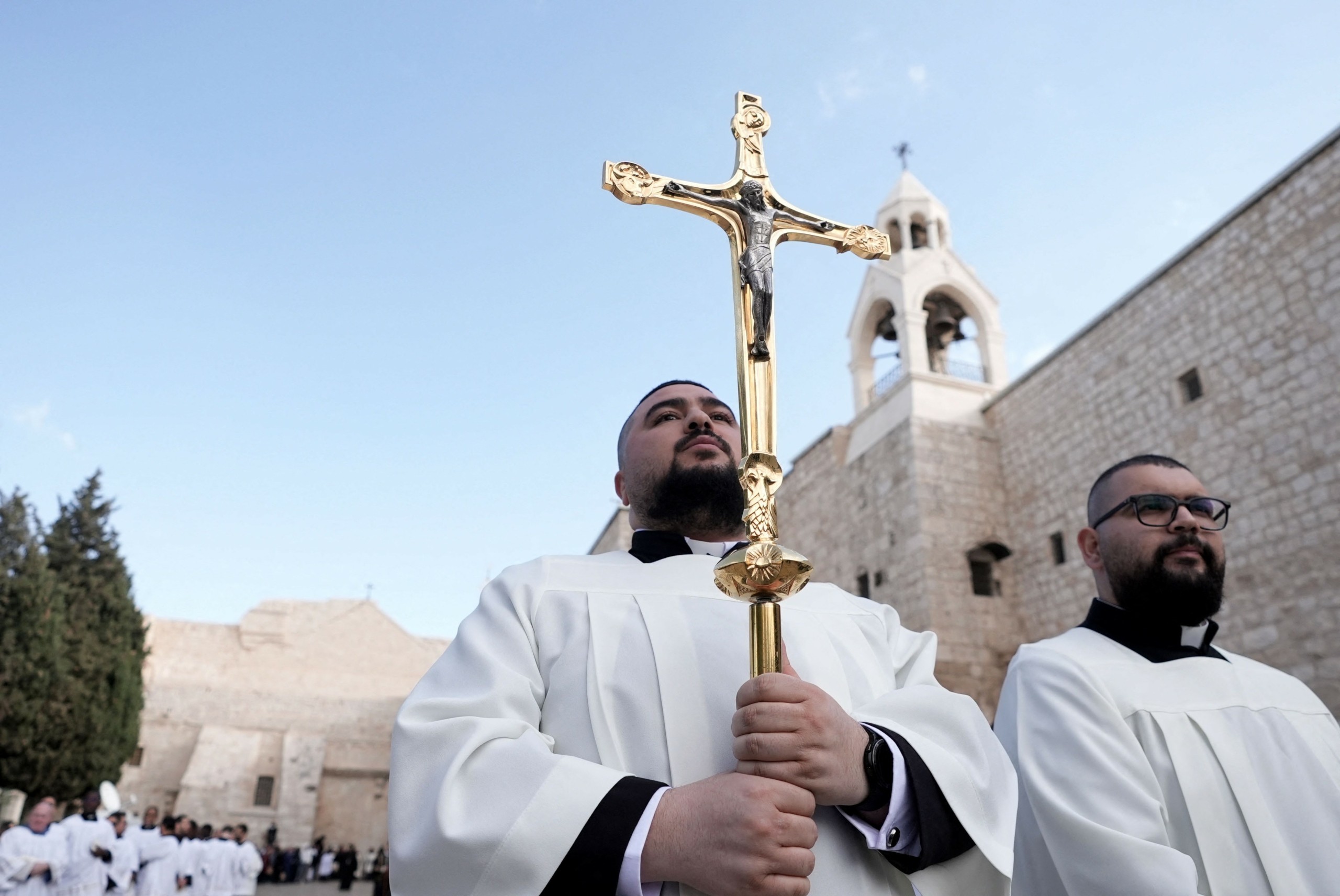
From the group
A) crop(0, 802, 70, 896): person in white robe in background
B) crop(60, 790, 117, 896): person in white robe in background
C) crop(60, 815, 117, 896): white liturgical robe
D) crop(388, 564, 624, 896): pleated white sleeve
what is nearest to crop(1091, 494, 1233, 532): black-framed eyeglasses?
crop(388, 564, 624, 896): pleated white sleeve

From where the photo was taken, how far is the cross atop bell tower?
12.2 metres

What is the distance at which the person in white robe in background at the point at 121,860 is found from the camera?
8.70 metres

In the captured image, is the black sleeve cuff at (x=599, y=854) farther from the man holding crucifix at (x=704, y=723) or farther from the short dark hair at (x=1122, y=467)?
the short dark hair at (x=1122, y=467)

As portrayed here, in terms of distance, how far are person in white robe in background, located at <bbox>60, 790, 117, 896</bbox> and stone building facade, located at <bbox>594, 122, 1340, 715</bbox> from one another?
882 centimetres

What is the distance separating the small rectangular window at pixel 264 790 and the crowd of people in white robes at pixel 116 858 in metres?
13.7

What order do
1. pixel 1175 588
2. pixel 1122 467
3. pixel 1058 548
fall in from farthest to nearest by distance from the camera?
pixel 1058 548, pixel 1122 467, pixel 1175 588

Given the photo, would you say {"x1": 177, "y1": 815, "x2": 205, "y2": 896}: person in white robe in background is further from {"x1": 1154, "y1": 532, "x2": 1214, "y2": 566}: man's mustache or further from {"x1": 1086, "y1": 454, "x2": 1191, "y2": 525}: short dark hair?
{"x1": 1154, "y1": 532, "x2": 1214, "y2": 566}: man's mustache

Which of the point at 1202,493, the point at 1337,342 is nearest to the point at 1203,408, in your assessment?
the point at 1337,342

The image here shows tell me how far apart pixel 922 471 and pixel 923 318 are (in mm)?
2454

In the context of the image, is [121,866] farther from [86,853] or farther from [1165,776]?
[1165,776]

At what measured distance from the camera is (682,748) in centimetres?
142

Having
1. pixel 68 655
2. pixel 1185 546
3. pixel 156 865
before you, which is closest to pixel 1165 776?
pixel 1185 546

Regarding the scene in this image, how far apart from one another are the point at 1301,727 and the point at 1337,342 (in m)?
6.50

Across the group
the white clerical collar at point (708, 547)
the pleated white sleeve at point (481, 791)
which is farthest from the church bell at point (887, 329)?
the pleated white sleeve at point (481, 791)
